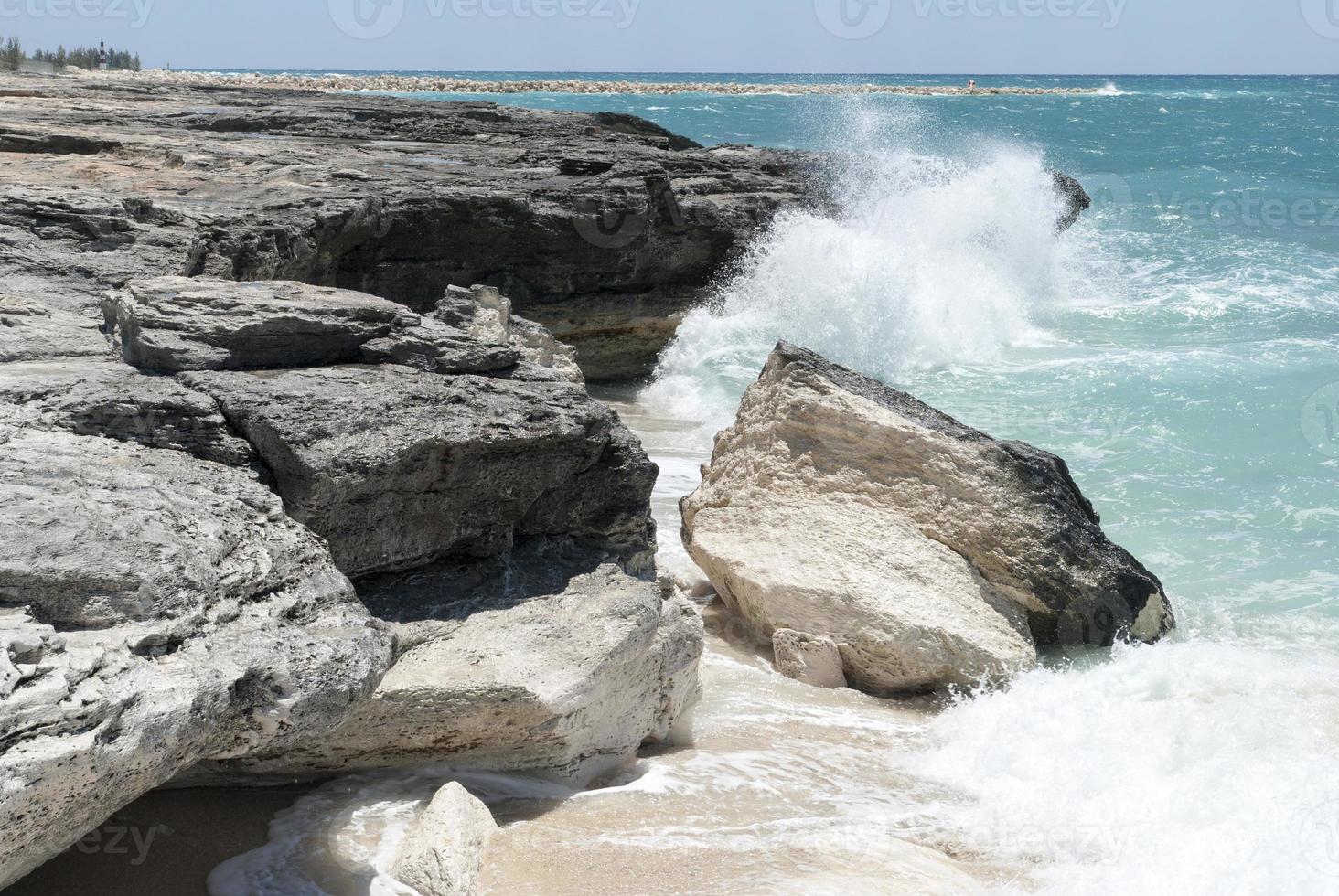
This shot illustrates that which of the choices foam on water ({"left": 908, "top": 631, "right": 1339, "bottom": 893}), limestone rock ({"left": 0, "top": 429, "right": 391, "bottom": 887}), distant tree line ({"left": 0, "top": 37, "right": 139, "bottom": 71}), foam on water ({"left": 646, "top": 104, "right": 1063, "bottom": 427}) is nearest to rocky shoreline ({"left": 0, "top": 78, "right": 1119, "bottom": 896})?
limestone rock ({"left": 0, "top": 429, "right": 391, "bottom": 887})

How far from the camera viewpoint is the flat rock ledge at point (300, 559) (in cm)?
231

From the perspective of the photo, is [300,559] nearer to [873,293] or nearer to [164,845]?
[164,845]

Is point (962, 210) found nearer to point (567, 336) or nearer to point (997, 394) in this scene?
point (997, 394)

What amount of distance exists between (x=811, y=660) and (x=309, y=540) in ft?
8.08

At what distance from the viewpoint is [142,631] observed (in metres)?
2.43

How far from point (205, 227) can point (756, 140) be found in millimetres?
31261

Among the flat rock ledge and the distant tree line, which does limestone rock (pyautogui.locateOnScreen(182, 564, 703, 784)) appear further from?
the distant tree line

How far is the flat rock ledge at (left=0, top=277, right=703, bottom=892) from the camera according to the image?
2.31 meters

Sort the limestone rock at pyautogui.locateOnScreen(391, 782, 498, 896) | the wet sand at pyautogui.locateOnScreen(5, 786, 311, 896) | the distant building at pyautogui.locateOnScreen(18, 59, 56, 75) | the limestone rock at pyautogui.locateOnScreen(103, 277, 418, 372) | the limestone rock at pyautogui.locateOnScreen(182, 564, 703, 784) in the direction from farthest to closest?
1. the distant building at pyautogui.locateOnScreen(18, 59, 56, 75)
2. the limestone rock at pyautogui.locateOnScreen(103, 277, 418, 372)
3. the limestone rock at pyautogui.locateOnScreen(182, 564, 703, 784)
4. the limestone rock at pyautogui.locateOnScreen(391, 782, 498, 896)
5. the wet sand at pyautogui.locateOnScreen(5, 786, 311, 896)

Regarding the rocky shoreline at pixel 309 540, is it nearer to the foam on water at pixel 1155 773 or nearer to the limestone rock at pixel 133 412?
the limestone rock at pixel 133 412

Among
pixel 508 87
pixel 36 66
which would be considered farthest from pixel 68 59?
pixel 508 87

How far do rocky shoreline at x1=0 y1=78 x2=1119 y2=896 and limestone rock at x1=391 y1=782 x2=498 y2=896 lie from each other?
0.01 metres

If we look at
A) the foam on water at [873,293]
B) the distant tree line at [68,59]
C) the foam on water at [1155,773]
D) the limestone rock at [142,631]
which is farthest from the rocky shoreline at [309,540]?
the distant tree line at [68,59]

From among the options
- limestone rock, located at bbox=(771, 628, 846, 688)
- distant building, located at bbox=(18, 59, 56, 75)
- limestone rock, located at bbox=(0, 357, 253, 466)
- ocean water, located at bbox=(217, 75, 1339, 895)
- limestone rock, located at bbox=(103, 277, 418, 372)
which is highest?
limestone rock, located at bbox=(103, 277, 418, 372)
